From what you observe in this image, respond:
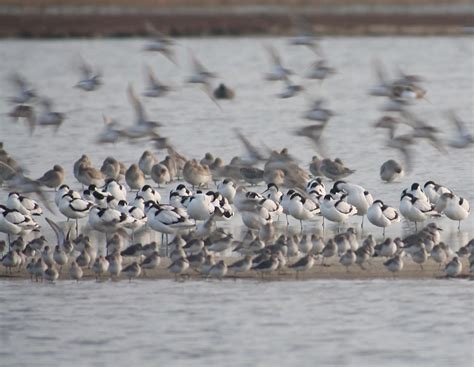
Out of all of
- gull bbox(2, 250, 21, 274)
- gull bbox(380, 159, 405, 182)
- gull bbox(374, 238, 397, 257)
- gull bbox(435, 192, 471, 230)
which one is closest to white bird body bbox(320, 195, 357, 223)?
gull bbox(435, 192, 471, 230)

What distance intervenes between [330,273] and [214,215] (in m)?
2.58

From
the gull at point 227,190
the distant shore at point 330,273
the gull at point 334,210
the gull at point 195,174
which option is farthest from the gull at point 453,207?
the gull at point 195,174

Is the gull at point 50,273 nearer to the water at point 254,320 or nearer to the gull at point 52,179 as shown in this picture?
the water at point 254,320

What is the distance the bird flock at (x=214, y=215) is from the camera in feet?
59.1

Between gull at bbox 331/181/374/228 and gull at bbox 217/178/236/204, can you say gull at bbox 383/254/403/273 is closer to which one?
gull at bbox 331/181/374/228

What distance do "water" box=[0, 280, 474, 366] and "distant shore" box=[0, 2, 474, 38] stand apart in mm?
45257

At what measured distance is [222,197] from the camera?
21.1 meters

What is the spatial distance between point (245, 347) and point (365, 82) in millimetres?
33996

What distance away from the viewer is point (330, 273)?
59.0 ft

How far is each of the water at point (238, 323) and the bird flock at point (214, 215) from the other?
36 cm

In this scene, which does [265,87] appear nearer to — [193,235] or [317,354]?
[193,235]

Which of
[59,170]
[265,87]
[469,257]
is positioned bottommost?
[469,257]

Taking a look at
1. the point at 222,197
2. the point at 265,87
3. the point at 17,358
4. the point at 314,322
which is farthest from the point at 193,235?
the point at 265,87

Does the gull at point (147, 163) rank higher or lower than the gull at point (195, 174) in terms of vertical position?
higher
